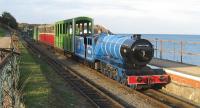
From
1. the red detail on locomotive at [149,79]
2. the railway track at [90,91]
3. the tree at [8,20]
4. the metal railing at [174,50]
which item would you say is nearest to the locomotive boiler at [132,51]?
the red detail on locomotive at [149,79]

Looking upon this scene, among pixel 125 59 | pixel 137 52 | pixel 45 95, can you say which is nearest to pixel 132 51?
pixel 137 52

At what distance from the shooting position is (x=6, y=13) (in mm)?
118312

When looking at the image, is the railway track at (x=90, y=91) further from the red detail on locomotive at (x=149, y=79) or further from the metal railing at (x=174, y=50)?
the metal railing at (x=174, y=50)

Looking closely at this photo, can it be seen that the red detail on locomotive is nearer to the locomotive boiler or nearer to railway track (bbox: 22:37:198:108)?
railway track (bbox: 22:37:198:108)

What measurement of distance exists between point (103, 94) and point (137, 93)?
1417 mm

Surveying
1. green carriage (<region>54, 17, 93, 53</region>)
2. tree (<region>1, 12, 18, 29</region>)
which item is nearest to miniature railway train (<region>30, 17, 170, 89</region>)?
green carriage (<region>54, 17, 93, 53</region>)

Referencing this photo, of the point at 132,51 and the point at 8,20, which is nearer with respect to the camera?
the point at 132,51

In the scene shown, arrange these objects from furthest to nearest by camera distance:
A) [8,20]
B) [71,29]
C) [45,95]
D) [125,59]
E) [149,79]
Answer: [8,20]
[71,29]
[125,59]
[149,79]
[45,95]

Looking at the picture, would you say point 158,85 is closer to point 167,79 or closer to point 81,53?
point 167,79

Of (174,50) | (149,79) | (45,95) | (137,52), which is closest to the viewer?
(45,95)

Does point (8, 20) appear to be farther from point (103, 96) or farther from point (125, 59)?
point (103, 96)

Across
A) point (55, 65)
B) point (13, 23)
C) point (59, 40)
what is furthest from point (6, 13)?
point (55, 65)

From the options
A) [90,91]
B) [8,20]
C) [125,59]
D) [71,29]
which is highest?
[8,20]

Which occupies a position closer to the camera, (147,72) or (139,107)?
(139,107)
